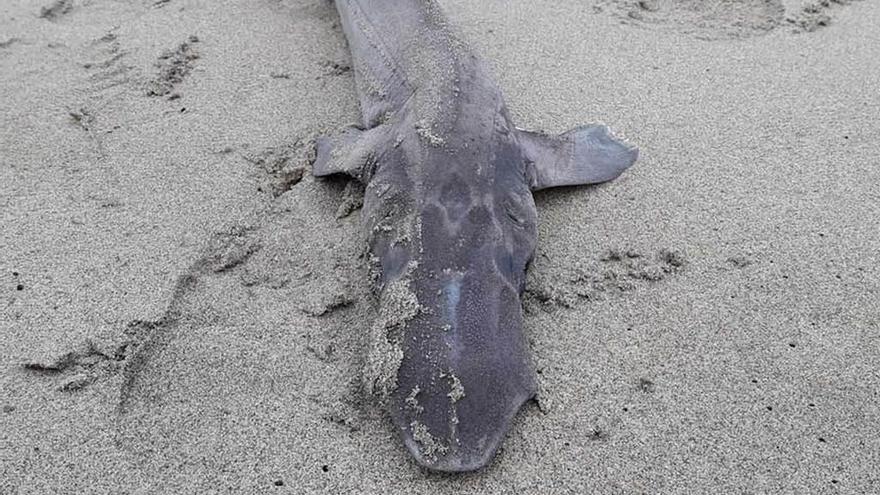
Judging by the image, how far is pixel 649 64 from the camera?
151 inches

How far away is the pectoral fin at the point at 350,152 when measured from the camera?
288 centimetres

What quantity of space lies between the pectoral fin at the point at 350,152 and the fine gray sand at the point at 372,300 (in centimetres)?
9

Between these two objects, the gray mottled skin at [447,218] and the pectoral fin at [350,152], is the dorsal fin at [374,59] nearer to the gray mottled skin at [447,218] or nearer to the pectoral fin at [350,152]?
the gray mottled skin at [447,218]

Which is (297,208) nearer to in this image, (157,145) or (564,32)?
(157,145)

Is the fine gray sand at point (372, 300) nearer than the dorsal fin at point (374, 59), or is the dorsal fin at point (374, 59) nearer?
the fine gray sand at point (372, 300)

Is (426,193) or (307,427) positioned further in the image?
(426,193)

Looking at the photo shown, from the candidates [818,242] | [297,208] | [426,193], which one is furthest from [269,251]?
[818,242]

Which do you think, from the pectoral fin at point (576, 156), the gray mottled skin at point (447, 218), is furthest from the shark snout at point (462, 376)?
the pectoral fin at point (576, 156)

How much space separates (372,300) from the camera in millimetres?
2465

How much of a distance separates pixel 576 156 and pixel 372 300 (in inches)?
42.9

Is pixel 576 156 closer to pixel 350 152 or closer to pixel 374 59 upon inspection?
pixel 350 152

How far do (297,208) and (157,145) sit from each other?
2.64ft

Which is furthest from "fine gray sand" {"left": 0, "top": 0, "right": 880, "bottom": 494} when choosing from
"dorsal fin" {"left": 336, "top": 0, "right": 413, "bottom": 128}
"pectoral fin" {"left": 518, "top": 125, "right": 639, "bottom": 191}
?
"dorsal fin" {"left": 336, "top": 0, "right": 413, "bottom": 128}

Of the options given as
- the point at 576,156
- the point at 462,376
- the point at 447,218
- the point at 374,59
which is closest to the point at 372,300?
the point at 447,218
